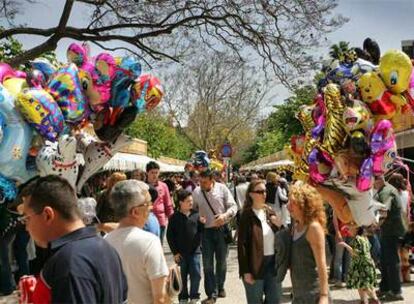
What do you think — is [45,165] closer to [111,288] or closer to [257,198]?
[257,198]

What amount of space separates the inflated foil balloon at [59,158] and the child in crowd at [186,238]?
4.42ft

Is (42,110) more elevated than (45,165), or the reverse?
(42,110)

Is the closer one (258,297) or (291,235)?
(291,235)

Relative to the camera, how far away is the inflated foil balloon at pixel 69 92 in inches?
261

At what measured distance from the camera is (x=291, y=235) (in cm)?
438

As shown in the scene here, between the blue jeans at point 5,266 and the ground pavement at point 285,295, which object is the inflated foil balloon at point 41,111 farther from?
the ground pavement at point 285,295

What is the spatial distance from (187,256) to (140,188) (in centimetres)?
355

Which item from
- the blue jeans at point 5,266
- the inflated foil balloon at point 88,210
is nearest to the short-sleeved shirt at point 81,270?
the inflated foil balloon at point 88,210

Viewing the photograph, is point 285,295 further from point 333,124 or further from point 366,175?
point 333,124

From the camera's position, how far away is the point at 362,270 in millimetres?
6809

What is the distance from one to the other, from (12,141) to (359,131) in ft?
12.9

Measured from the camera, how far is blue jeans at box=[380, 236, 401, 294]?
740cm

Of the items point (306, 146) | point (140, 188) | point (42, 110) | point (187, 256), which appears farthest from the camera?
point (306, 146)

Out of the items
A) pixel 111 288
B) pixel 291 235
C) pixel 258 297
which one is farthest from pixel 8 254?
pixel 111 288
